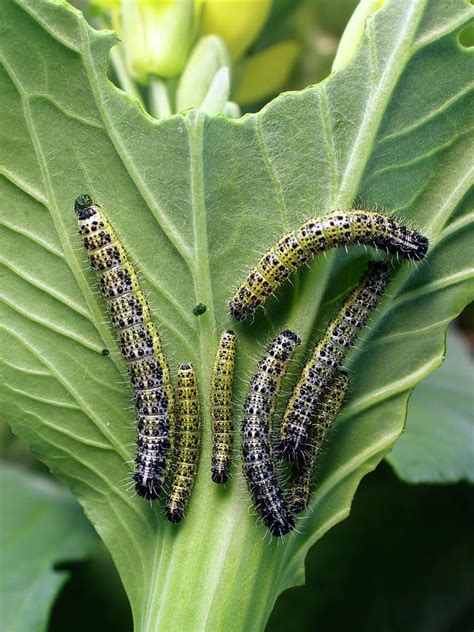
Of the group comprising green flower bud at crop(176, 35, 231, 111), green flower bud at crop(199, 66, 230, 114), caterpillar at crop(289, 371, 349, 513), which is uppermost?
green flower bud at crop(176, 35, 231, 111)

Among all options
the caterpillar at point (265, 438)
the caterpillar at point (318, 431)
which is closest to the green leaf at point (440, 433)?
the caterpillar at point (318, 431)

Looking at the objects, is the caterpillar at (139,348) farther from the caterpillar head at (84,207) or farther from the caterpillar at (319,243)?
the caterpillar at (319,243)

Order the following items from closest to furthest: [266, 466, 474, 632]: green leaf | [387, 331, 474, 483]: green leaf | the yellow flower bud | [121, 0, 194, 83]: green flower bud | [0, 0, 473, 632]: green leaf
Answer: [0, 0, 473, 632]: green leaf < [121, 0, 194, 83]: green flower bud < the yellow flower bud < [387, 331, 474, 483]: green leaf < [266, 466, 474, 632]: green leaf

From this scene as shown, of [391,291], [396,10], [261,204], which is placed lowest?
[391,291]

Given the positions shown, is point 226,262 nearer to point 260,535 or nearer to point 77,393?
point 77,393

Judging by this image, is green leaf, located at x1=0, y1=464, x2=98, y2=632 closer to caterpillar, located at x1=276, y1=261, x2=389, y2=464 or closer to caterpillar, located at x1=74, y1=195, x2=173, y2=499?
caterpillar, located at x1=74, y1=195, x2=173, y2=499

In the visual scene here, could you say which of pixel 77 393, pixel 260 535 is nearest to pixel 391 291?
pixel 260 535

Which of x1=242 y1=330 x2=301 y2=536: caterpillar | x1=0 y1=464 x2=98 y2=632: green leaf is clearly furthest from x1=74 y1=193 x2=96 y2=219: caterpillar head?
x1=0 y1=464 x2=98 y2=632: green leaf
